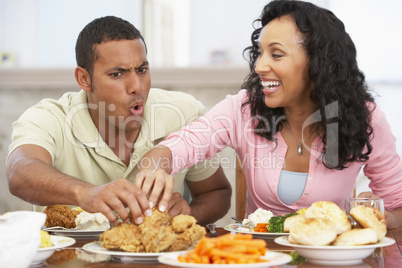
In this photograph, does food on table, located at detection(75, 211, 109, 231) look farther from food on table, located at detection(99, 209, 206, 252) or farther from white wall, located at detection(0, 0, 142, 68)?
white wall, located at detection(0, 0, 142, 68)

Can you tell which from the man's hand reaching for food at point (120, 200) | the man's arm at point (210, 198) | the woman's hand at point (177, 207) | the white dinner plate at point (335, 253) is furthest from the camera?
the man's arm at point (210, 198)

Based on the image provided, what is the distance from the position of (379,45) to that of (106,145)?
7.58ft

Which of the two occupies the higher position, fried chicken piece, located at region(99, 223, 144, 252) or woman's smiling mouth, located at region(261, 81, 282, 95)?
woman's smiling mouth, located at region(261, 81, 282, 95)

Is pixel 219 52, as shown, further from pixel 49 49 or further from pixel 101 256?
pixel 101 256

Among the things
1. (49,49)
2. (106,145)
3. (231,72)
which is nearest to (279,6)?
(106,145)

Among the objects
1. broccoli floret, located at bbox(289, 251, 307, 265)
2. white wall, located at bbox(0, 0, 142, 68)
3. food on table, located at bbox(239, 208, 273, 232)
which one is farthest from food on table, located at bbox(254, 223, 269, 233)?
white wall, located at bbox(0, 0, 142, 68)

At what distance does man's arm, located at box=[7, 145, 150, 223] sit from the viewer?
1.32 metres

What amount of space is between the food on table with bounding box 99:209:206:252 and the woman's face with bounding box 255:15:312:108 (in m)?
0.82

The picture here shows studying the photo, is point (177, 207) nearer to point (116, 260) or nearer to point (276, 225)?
point (276, 225)

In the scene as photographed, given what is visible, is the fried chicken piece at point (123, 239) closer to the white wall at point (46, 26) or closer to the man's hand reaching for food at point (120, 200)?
the man's hand reaching for food at point (120, 200)

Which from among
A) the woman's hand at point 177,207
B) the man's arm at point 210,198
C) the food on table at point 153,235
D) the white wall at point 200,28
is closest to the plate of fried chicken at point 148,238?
the food on table at point 153,235

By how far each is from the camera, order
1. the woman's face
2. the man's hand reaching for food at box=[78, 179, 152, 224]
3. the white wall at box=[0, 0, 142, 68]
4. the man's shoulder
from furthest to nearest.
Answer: the white wall at box=[0, 0, 142, 68] → the man's shoulder → the woman's face → the man's hand reaching for food at box=[78, 179, 152, 224]

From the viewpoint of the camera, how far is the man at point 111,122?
7.02 ft

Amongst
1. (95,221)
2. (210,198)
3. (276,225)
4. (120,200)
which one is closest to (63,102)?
(210,198)
